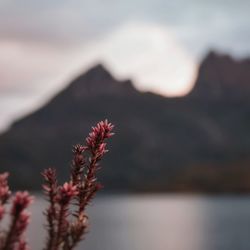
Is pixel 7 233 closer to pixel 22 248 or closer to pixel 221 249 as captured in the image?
pixel 22 248

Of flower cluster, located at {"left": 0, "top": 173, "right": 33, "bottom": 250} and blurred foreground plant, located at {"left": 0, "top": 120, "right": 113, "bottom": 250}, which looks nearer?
flower cluster, located at {"left": 0, "top": 173, "right": 33, "bottom": 250}

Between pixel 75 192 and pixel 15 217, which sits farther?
pixel 75 192

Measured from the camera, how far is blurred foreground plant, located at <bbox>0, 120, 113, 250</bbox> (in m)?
3.78

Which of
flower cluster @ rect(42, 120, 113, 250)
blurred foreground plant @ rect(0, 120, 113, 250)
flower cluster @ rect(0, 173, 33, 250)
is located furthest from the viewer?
flower cluster @ rect(42, 120, 113, 250)

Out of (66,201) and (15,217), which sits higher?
(66,201)

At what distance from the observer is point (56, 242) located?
431cm

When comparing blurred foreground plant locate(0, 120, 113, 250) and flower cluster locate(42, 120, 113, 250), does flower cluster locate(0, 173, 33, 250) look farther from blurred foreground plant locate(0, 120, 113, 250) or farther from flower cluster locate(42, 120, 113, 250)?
flower cluster locate(42, 120, 113, 250)

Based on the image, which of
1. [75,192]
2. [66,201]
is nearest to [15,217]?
[66,201]

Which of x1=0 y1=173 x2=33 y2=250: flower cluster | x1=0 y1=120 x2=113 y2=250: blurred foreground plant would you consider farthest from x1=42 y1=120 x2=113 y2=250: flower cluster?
x1=0 y1=173 x2=33 y2=250: flower cluster

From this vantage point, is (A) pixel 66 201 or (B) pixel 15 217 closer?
(B) pixel 15 217

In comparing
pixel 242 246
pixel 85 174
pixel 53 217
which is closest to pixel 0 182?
pixel 53 217

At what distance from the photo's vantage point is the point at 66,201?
4.01 meters

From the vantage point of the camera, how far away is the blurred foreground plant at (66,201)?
3778 millimetres

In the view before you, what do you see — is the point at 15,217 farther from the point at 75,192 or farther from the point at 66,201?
the point at 75,192
